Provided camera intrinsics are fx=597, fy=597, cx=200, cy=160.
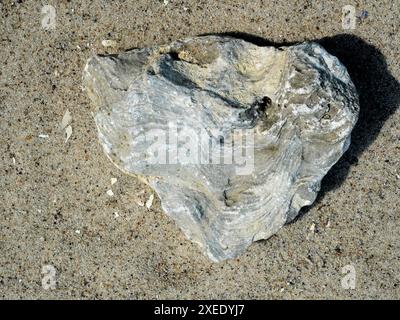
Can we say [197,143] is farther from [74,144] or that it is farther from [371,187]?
[371,187]

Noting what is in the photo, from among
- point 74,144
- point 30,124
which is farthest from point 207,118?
point 30,124

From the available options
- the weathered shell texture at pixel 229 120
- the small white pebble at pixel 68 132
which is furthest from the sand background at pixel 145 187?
the weathered shell texture at pixel 229 120

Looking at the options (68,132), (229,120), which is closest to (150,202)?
(68,132)

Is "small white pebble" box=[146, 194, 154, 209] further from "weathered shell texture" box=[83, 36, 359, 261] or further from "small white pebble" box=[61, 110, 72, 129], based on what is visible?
"small white pebble" box=[61, 110, 72, 129]

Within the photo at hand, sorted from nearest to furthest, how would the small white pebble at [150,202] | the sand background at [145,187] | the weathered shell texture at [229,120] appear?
the weathered shell texture at [229,120] → the sand background at [145,187] → the small white pebble at [150,202]

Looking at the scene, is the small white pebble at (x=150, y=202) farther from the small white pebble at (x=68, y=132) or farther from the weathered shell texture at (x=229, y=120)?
the small white pebble at (x=68, y=132)

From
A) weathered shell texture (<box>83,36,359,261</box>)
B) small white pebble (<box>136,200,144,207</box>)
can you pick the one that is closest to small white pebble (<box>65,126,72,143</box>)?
weathered shell texture (<box>83,36,359,261</box>)
